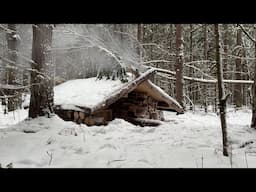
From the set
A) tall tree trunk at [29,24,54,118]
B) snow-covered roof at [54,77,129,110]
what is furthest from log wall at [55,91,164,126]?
tall tree trunk at [29,24,54,118]

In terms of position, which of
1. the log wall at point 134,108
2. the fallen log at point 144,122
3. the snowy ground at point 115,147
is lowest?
the snowy ground at point 115,147

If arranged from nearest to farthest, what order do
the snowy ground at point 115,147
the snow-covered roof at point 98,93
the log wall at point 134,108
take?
the snowy ground at point 115,147 → the snow-covered roof at point 98,93 → the log wall at point 134,108

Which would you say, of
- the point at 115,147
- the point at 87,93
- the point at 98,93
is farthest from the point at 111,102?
the point at 115,147

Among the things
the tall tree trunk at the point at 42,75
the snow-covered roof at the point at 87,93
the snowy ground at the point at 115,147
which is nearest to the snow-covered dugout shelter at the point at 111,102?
the snow-covered roof at the point at 87,93

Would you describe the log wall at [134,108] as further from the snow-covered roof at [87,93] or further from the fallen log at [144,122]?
the snow-covered roof at [87,93]

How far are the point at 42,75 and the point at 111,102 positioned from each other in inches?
79.3

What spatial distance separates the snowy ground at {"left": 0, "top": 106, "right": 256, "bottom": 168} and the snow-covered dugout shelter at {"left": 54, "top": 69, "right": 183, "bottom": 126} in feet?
4.20

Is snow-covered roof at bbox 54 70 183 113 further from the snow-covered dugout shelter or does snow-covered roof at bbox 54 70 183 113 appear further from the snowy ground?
the snowy ground

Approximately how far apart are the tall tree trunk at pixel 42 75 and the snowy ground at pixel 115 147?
277 mm

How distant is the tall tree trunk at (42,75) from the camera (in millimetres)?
6371

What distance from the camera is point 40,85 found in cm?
639

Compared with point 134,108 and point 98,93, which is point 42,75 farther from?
point 134,108
